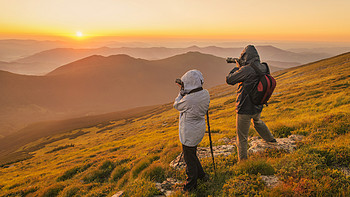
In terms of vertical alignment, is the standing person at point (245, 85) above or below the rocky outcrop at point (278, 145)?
above

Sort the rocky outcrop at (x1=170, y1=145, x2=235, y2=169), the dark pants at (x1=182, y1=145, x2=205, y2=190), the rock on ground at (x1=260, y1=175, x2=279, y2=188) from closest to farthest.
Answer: the rock on ground at (x1=260, y1=175, x2=279, y2=188) → the dark pants at (x1=182, y1=145, x2=205, y2=190) → the rocky outcrop at (x1=170, y1=145, x2=235, y2=169)

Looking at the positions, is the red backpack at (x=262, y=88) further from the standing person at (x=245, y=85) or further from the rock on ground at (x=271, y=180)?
the rock on ground at (x=271, y=180)

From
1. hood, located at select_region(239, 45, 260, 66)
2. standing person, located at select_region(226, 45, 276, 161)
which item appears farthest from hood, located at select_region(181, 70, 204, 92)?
hood, located at select_region(239, 45, 260, 66)

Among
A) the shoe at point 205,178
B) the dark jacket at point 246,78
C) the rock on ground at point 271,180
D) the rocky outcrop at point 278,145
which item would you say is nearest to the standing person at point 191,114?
the shoe at point 205,178

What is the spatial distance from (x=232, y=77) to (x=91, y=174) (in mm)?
9273

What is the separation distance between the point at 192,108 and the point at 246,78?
1980 millimetres

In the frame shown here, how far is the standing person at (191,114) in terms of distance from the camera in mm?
4812

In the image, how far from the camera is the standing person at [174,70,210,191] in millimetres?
4812

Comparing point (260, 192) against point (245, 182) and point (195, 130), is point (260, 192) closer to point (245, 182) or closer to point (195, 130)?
point (245, 182)

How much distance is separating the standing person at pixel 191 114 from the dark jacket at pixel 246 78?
46.2 inches

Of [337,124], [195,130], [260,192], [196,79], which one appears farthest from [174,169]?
[337,124]

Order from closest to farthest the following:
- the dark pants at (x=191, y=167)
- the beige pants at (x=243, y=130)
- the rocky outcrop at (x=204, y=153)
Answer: the dark pants at (x=191, y=167)
the beige pants at (x=243, y=130)
the rocky outcrop at (x=204, y=153)

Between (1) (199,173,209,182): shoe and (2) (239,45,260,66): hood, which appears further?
(1) (199,173,209,182): shoe

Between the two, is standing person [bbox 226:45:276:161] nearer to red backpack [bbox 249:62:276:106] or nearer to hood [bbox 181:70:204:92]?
red backpack [bbox 249:62:276:106]
